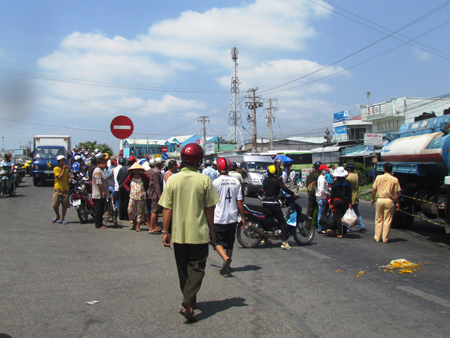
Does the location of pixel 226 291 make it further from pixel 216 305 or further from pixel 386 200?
pixel 386 200

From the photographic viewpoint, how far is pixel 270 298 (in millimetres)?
4875

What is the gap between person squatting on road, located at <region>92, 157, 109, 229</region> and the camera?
9.55 metres

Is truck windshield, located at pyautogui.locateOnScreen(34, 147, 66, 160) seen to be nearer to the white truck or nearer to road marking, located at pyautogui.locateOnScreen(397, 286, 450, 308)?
the white truck

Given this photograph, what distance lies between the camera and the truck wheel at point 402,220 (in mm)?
10609

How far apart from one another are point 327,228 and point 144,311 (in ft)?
20.3

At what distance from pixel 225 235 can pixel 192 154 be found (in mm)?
2262

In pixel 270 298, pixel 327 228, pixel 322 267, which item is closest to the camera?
pixel 270 298

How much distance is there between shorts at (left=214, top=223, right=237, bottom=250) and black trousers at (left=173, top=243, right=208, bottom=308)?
192cm

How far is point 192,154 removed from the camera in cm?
427

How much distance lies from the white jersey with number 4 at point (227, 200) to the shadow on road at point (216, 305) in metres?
1.56

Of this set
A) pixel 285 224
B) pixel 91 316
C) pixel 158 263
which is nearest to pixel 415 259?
pixel 285 224

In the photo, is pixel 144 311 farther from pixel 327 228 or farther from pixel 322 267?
pixel 327 228

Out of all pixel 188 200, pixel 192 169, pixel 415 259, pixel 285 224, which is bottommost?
A: pixel 415 259

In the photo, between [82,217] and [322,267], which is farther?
[82,217]
